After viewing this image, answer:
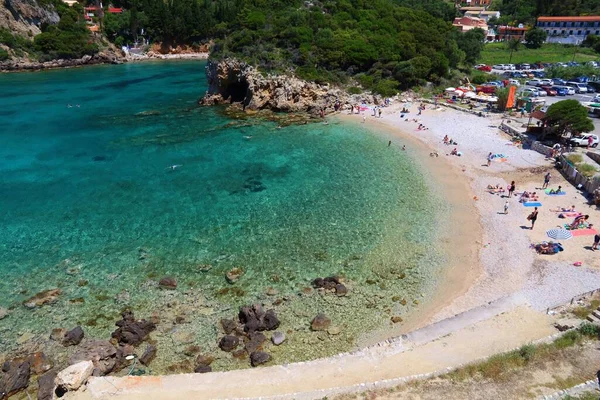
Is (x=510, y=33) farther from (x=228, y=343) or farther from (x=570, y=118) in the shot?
(x=228, y=343)

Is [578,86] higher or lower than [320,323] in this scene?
higher

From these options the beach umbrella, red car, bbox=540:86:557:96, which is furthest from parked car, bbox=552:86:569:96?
the beach umbrella

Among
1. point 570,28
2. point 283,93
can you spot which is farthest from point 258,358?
point 570,28

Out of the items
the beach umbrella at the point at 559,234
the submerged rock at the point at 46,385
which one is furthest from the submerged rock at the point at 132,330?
the beach umbrella at the point at 559,234

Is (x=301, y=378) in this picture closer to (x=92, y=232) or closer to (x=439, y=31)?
(x=92, y=232)

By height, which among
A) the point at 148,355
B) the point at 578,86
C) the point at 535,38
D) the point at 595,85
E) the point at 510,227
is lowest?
the point at 148,355

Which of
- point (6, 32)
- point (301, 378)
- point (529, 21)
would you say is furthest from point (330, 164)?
point (529, 21)

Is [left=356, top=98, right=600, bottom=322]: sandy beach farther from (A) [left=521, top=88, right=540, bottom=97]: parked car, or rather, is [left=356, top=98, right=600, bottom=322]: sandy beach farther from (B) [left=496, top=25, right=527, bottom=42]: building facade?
(B) [left=496, top=25, right=527, bottom=42]: building facade
